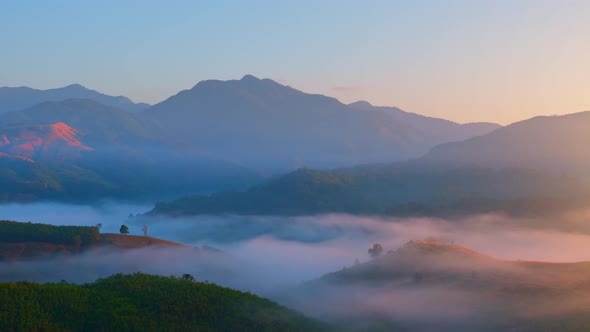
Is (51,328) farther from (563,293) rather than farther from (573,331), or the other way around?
(563,293)

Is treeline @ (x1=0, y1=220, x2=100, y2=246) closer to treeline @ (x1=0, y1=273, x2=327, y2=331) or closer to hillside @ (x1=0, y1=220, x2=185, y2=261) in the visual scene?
hillside @ (x1=0, y1=220, x2=185, y2=261)

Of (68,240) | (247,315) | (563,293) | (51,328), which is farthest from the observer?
(68,240)

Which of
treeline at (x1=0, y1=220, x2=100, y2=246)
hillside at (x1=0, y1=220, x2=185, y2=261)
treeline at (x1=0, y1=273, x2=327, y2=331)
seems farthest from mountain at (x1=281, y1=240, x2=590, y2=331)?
treeline at (x1=0, y1=220, x2=100, y2=246)

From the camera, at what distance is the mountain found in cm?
6806

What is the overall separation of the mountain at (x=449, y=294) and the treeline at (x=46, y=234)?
179 ft

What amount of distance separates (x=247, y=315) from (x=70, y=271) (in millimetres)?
71645

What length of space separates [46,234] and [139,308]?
3390 inches

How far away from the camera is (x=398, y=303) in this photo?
80.2 meters

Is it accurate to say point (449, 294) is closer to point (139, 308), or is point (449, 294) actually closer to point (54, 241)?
point (139, 308)

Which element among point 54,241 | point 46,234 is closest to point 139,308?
point 54,241

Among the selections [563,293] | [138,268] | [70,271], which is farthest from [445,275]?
[70,271]

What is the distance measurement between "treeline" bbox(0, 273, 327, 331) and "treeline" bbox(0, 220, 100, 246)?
250 feet

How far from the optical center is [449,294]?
266ft

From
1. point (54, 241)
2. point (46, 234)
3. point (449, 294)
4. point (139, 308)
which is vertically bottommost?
point (139, 308)
